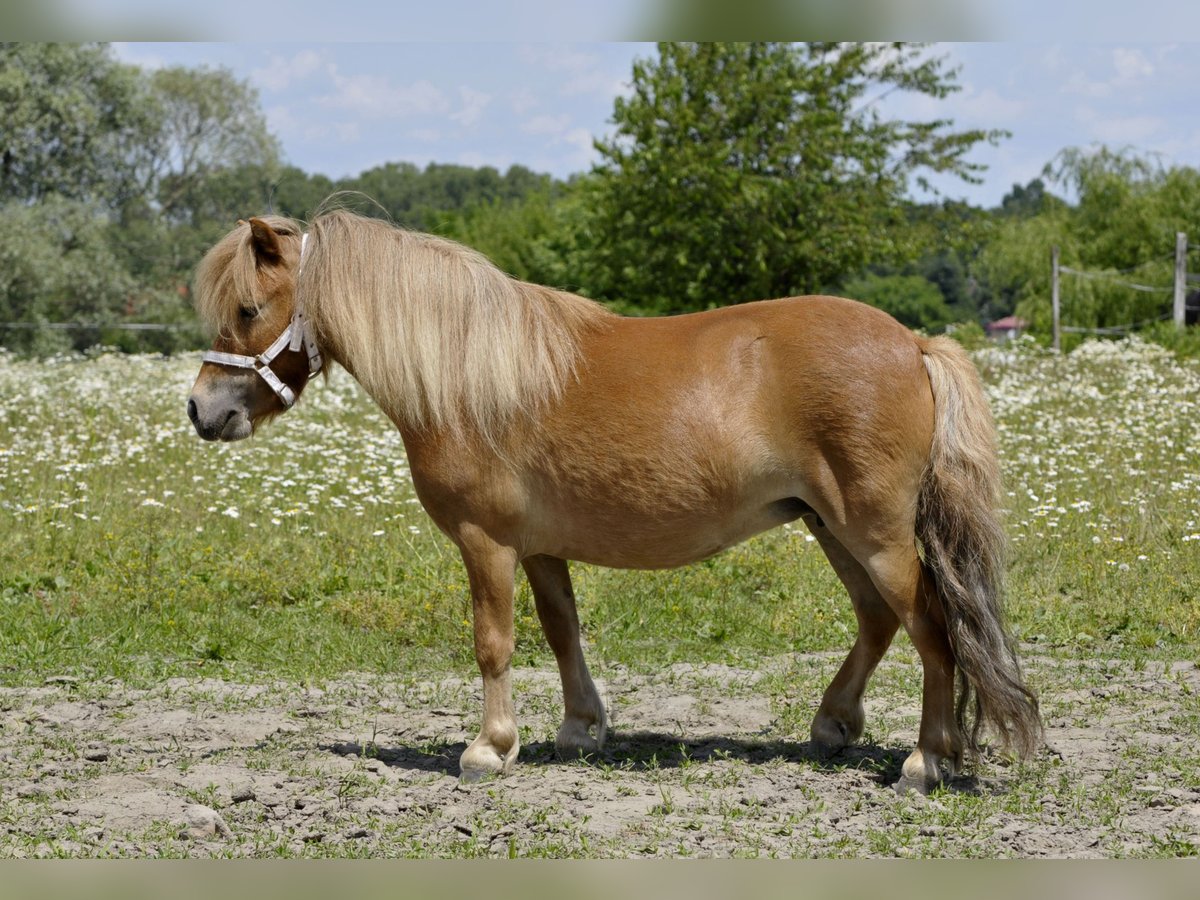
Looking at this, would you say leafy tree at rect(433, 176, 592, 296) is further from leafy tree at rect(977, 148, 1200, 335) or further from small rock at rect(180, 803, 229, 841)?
small rock at rect(180, 803, 229, 841)

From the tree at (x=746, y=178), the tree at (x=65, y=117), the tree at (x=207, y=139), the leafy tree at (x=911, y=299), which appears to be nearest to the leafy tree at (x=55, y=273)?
the tree at (x=65, y=117)

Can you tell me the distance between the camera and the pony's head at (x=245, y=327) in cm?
452

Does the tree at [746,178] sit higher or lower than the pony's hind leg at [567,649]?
higher

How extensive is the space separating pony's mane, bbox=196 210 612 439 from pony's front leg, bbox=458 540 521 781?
51cm

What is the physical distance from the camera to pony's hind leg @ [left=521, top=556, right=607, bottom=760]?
192 inches

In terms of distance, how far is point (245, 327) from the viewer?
180 inches

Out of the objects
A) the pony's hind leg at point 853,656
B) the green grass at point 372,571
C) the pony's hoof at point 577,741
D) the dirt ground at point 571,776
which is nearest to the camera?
the dirt ground at point 571,776

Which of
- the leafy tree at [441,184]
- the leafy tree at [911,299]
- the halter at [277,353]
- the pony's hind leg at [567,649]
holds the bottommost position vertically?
the pony's hind leg at [567,649]

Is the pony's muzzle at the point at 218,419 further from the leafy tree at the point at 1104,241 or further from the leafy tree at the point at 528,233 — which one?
the leafy tree at the point at 528,233

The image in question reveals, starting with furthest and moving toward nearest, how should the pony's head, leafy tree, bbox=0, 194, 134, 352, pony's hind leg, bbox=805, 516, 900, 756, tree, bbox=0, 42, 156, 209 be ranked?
tree, bbox=0, 42, 156, 209
leafy tree, bbox=0, 194, 134, 352
pony's hind leg, bbox=805, 516, 900, 756
the pony's head

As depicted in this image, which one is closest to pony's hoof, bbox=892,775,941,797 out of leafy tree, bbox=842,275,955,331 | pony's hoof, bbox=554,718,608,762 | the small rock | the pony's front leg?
pony's hoof, bbox=554,718,608,762

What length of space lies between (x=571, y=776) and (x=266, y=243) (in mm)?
2483

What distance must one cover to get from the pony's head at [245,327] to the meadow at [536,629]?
4.83ft

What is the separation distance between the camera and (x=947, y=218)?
86.0ft
